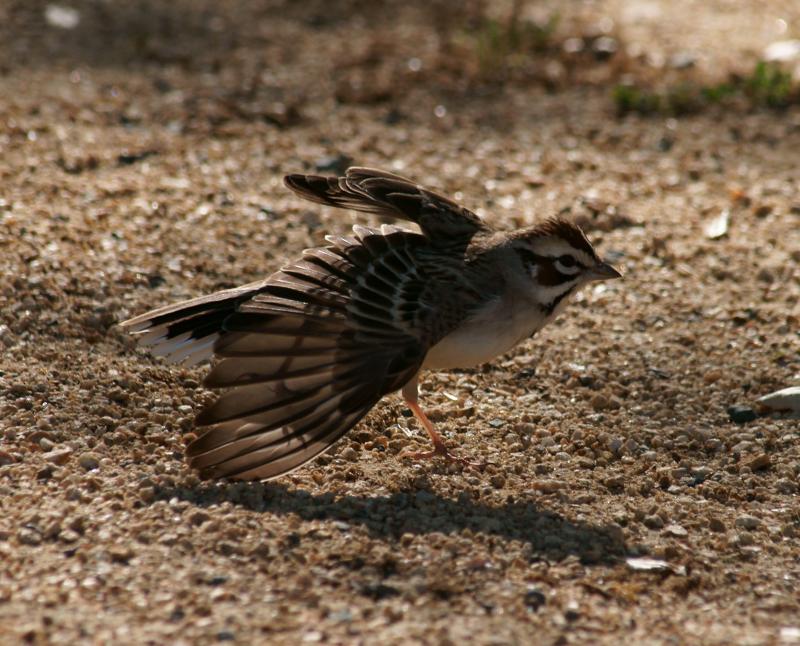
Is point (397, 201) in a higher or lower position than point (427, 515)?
higher

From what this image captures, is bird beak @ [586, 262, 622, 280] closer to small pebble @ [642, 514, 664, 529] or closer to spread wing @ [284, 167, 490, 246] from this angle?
spread wing @ [284, 167, 490, 246]

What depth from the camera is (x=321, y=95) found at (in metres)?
10.5

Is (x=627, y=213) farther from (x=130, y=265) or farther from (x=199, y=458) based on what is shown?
(x=199, y=458)

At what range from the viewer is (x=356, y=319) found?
5.66m

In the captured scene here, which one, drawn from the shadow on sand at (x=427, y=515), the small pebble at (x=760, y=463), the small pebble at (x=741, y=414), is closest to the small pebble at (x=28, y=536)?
the shadow on sand at (x=427, y=515)

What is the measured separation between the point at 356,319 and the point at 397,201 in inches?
40.5

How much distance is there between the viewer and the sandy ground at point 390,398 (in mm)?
4840

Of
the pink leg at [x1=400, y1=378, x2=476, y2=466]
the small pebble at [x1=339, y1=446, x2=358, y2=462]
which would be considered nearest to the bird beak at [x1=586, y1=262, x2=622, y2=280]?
the pink leg at [x1=400, y1=378, x2=476, y2=466]

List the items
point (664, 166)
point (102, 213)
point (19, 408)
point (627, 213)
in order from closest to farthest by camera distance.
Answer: point (19, 408) → point (102, 213) → point (627, 213) → point (664, 166)

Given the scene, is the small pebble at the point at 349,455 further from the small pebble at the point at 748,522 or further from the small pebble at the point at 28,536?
the small pebble at the point at 748,522

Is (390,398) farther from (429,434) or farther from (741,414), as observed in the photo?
(741,414)

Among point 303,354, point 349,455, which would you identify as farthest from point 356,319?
point 349,455

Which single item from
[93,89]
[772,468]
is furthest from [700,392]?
[93,89]

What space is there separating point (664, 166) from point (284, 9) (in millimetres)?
4674
